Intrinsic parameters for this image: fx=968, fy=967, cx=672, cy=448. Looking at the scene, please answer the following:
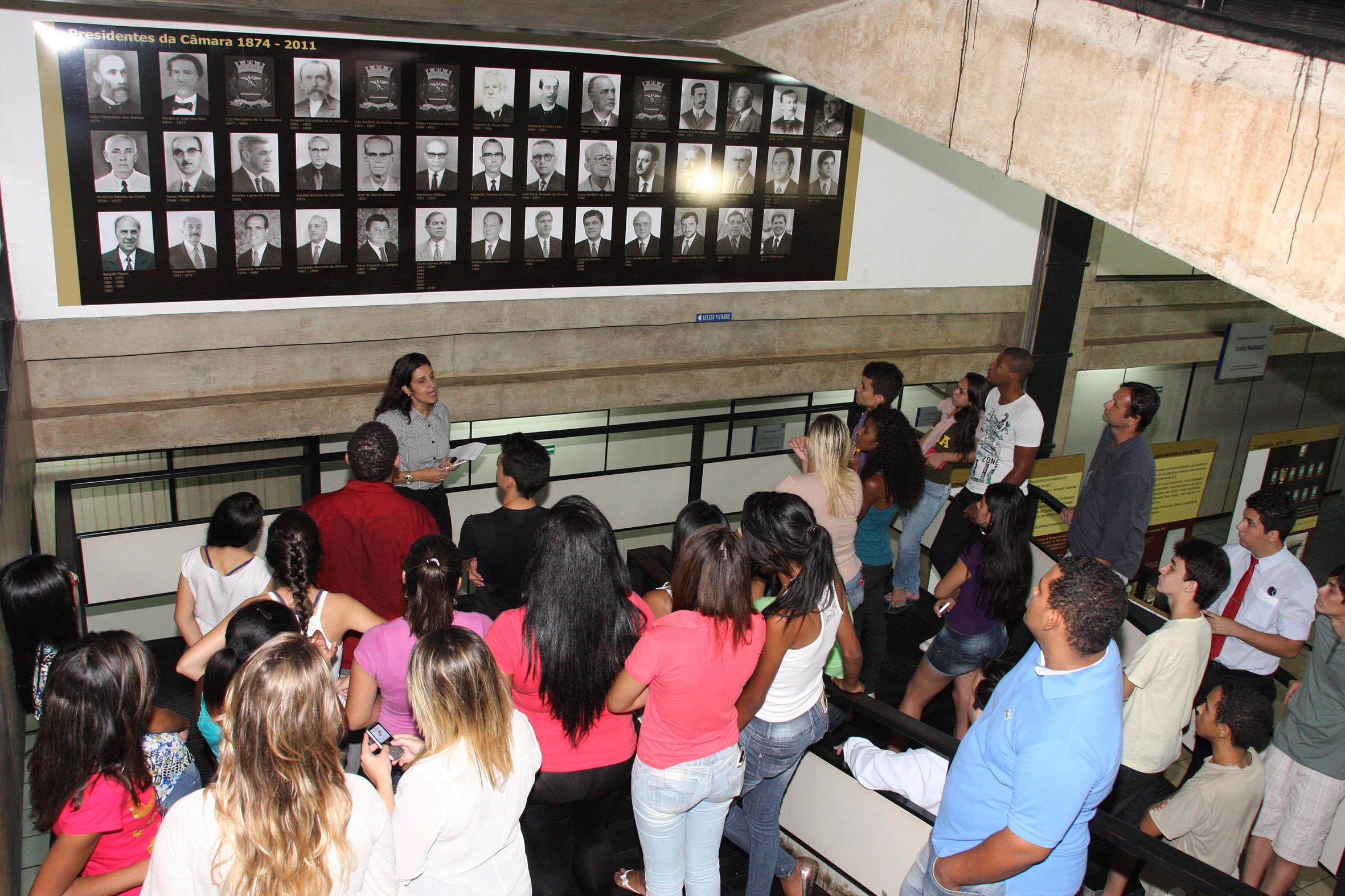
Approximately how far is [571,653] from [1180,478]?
806 centimetres

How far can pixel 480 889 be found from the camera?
8.75 ft

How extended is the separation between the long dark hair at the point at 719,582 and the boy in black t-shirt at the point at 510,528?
1.27 meters

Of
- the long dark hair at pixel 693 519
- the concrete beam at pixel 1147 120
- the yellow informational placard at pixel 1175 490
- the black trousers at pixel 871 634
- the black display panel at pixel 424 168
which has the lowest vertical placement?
the yellow informational placard at pixel 1175 490

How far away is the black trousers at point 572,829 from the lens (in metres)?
3.20

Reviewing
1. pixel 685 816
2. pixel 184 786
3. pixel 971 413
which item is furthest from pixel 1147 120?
pixel 184 786

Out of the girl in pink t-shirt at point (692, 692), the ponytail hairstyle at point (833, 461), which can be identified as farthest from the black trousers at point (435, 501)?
the girl in pink t-shirt at point (692, 692)

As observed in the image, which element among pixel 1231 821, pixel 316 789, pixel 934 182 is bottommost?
pixel 1231 821

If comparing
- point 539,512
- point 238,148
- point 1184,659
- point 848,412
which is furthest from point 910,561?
point 238,148

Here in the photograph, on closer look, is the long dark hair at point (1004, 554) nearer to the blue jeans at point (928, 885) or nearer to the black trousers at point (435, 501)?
the blue jeans at point (928, 885)

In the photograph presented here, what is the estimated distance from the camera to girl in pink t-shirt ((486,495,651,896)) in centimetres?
304

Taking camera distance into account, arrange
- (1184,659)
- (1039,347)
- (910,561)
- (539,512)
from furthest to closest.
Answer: (1039,347) < (910,561) < (539,512) < (1184,659)

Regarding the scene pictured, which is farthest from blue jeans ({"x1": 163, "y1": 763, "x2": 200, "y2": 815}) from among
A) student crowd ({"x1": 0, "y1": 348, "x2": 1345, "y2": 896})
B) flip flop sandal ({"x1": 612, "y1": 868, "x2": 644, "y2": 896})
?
flip flop sandal ({"x1": 612, "y1": 868, "x2": 644, "y2": 896})

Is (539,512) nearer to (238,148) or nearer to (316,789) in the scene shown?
(316,789)

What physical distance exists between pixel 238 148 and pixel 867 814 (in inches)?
182
